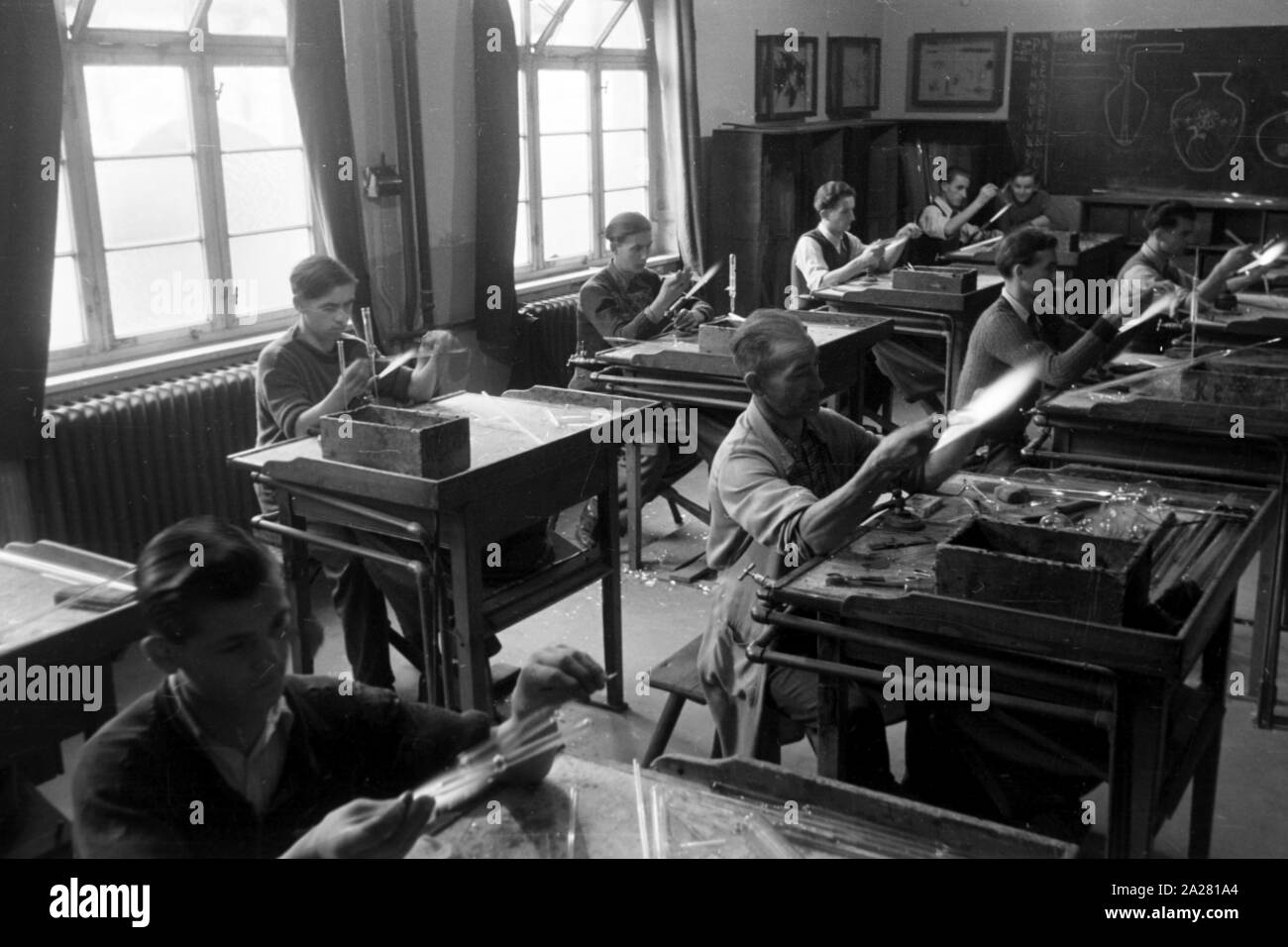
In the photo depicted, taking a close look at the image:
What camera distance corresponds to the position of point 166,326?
4.78 meters

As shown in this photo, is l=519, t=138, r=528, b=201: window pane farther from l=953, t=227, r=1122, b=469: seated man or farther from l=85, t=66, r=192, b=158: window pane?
l=953, t=227, r=1122, b=469: seated man

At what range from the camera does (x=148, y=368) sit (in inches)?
181

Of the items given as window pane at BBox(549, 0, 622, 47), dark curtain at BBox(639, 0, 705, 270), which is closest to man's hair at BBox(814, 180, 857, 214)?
dark curtain at BBox(639, 0, 705, 270)

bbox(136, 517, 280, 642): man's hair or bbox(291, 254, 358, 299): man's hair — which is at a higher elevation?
bbox(291, 254, 358, 299): man's hair

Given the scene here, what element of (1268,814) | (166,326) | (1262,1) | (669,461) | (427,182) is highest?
(1262,1)

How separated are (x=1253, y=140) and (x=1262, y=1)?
2.88 feet

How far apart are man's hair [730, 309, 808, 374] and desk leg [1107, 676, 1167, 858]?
1.06 meters

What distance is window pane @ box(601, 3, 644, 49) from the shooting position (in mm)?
7266

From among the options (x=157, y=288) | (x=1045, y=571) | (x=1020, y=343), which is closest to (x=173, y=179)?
(x=157, y=288)

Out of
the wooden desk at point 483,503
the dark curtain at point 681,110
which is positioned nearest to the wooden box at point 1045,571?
the wooden desk at point 483,503

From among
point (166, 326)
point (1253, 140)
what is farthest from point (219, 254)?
point (1253, 140)

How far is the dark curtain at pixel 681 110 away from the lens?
7.22m

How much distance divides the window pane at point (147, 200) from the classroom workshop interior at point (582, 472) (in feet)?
0.05
